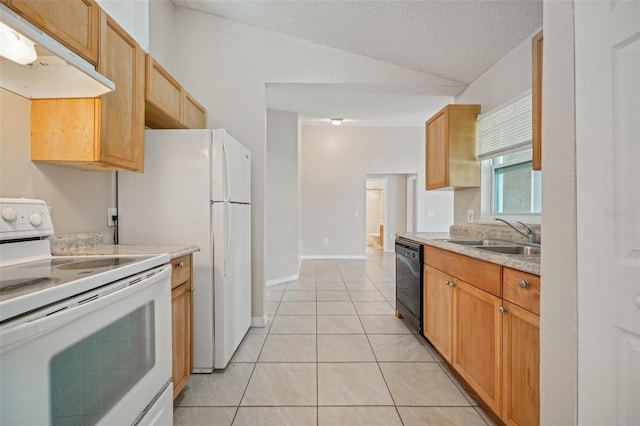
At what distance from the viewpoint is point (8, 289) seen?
76cm

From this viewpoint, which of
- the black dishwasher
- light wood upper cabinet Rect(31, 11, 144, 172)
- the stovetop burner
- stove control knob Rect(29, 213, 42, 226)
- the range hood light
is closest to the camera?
the stovetop burner

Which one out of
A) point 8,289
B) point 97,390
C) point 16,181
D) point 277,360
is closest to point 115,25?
point 16,181

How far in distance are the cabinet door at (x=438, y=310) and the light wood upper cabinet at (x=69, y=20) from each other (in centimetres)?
237

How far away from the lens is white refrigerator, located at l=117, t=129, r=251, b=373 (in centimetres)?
193

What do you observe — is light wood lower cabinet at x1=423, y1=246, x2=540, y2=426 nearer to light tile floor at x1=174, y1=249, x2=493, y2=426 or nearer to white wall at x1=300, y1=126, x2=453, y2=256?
light tile floor at x1=174, y1=249, x2=493, y2=426

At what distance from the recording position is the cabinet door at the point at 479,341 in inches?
55.5

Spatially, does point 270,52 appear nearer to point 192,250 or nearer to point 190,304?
point 192,250

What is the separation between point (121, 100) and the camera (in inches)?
62.4

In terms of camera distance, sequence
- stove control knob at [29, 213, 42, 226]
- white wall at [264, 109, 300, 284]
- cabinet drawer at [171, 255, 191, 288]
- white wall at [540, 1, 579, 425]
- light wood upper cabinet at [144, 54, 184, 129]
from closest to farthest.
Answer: white wall at [540, 1, 579, 425] → stove control knob at [29, 213, 42, 226] → cabinet drawer at [171, 255, 191, 288] → light wood upper cabinet at [144, 54, 184, 129] → white wall at [264, 109, 300, 284]

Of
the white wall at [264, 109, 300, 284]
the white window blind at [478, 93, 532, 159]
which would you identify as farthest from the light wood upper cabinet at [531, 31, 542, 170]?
the white wall at [264, 109, 300, 284]

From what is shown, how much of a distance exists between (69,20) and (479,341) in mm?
2511

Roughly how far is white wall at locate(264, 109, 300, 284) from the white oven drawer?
315cm

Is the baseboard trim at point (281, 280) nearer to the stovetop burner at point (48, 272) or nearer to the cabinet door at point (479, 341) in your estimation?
the cabinet door at point (479, 341)

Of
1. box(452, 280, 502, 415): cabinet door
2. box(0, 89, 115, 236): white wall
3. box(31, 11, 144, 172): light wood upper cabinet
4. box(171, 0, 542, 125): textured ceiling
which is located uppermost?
box(171, 0, 542, 125): textured ceiling
